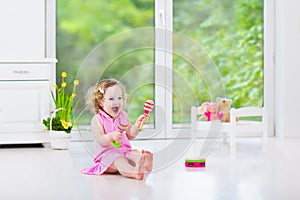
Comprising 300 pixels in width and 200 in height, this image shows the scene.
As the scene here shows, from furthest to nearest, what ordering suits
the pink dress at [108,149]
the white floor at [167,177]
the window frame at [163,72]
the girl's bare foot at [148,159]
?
1. the window frame at [163,72]
2. the pink dress at [108,149]
3. the girl's bare foot at [148,159]
4. the white floor at [167,177]

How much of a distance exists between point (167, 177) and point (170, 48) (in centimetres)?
207

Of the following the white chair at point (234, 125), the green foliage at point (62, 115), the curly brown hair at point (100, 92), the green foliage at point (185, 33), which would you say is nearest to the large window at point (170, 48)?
the green foliage at point (185, 33)

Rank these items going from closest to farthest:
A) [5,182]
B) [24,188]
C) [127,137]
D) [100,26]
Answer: [24,188] < [5,182] < [127,137] < [100,26]

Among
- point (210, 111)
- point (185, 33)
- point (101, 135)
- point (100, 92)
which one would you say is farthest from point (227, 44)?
point (101, 135)

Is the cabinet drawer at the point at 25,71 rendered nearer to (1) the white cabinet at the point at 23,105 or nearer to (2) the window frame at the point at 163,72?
(1) the white cabinet at the point at 23,105

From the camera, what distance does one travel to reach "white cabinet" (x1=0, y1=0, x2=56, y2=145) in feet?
13.0

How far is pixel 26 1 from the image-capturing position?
409 cm

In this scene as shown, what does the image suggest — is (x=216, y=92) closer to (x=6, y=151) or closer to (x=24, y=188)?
(x=6, y=151)

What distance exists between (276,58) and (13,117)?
6.98ft

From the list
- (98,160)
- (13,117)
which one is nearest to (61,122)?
(13,117)

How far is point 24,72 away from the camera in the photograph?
3967mm

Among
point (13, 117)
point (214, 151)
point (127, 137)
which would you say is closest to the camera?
point (127, 137)

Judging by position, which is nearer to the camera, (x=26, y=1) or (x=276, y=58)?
(x=26, y=1)

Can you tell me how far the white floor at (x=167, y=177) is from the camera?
2.24m
